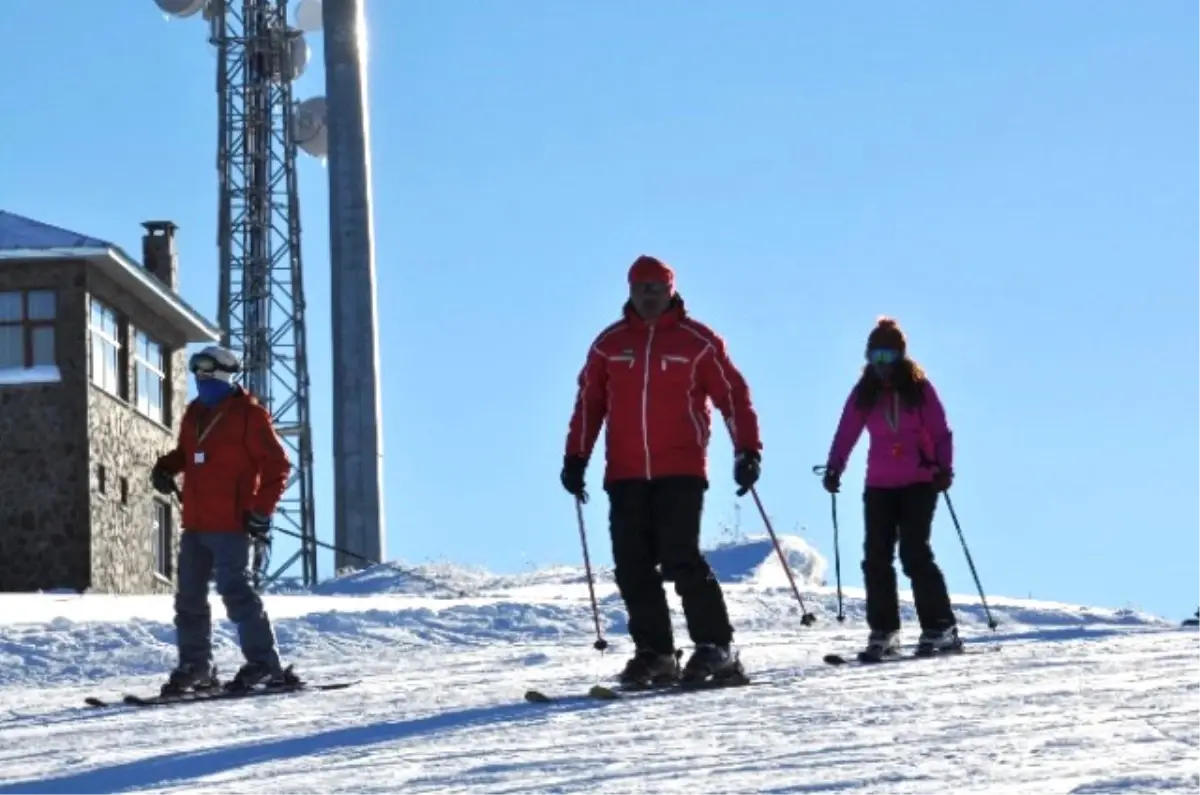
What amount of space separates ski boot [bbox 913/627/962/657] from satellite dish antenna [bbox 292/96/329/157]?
3128 centimetres

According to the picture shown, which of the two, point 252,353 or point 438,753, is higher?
point 252,353

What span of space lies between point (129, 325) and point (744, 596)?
17.9m

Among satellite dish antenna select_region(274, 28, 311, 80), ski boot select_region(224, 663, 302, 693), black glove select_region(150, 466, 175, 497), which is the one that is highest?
satellite dish antenna select_region(274, 28, 311, 80)

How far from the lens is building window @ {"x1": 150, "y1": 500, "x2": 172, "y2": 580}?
38.0 metres

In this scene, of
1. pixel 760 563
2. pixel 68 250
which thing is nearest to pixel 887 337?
pixel 760 563

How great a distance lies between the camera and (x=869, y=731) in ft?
27.6

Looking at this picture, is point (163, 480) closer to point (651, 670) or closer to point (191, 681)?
point (191, 681)

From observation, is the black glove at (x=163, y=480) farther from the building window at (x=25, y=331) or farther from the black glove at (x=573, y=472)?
the building window at (x=25, y=331)

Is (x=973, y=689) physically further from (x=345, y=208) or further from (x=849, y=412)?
(x=345, y=208)

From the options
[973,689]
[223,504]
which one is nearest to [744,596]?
[223,504]

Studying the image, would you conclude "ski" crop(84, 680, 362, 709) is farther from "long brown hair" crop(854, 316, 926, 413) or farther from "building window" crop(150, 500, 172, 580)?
"building window" crop(150, 500, 172, 580)

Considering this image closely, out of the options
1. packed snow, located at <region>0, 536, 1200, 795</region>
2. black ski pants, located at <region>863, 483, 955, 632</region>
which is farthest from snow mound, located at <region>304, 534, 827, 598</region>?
black ski pants, located at <region>863, 483, 955, 632</region>

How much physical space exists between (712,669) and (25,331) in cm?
2527

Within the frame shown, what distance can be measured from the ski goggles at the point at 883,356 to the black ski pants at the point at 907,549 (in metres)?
0.66
